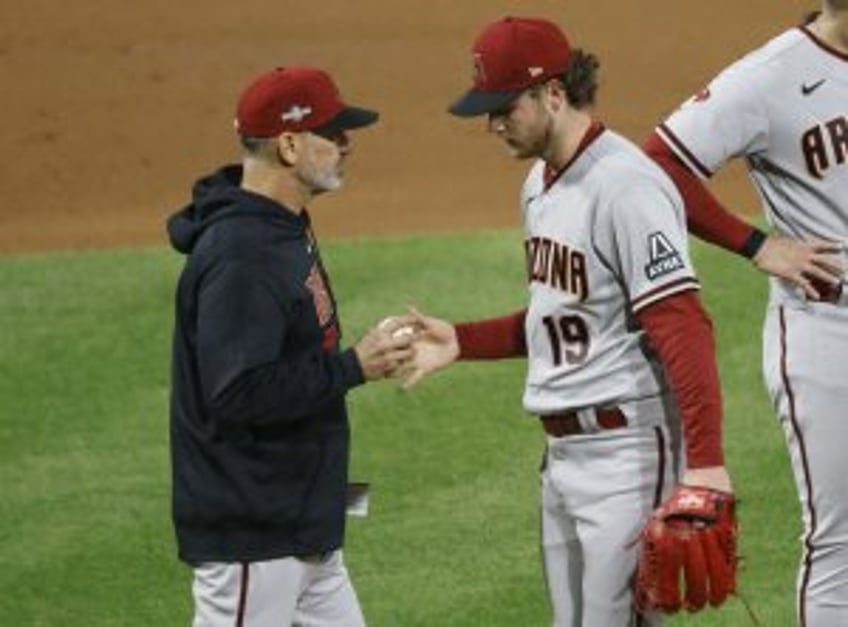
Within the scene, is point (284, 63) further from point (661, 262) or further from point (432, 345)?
point (661, 262)

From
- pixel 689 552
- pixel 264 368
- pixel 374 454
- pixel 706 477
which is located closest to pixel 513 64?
pixel 264 368

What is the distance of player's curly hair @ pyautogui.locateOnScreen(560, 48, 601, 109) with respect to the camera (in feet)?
15.8

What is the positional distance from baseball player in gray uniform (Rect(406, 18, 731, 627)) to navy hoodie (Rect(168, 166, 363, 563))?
0.49 meters

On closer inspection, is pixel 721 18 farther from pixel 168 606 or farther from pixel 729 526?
pixel 729 526

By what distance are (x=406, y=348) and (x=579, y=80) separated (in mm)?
700

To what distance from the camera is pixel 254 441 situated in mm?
4688

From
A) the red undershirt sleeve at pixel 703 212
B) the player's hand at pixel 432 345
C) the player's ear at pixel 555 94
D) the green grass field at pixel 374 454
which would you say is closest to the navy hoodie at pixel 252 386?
the player's hand at pixel 432 345

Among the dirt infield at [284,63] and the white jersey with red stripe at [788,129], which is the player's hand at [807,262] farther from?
the dirt infield at [284,63]

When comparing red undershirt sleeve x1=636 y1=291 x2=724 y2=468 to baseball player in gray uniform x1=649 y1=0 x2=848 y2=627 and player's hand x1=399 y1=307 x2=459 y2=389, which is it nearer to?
baseball player in gray uniform x1=649 y1=0 x2=848 y2=627

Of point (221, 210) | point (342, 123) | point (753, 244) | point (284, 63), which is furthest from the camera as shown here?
point (284, 63)

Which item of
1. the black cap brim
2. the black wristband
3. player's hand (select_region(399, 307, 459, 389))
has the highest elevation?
the black cap brim

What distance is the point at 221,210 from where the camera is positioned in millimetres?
4699

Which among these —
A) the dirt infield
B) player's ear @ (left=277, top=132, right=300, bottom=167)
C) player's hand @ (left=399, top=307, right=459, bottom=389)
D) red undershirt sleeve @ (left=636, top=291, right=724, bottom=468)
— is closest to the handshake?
player's hand @ (left=399, top=307, right=459, bottom=389)

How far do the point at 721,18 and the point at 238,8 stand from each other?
3.01 m
